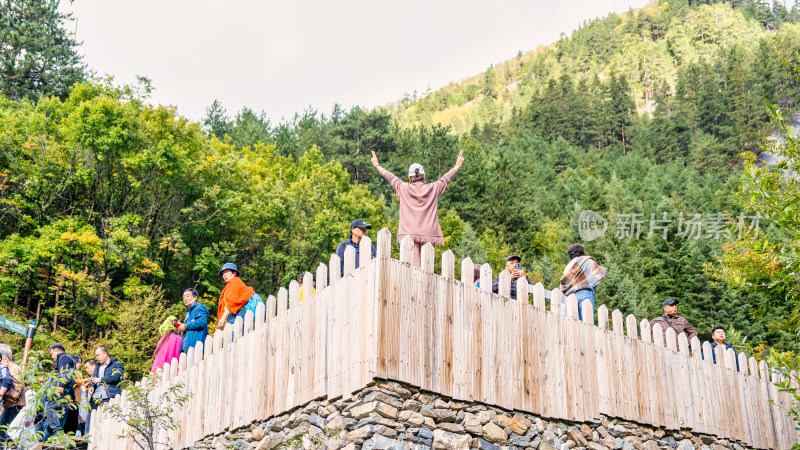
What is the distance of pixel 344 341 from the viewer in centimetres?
674

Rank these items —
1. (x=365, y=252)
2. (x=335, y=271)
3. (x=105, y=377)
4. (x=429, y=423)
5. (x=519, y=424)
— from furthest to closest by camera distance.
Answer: (x=105, y=377) < (x=519, y=424) < (x=335, y=271) < (x=365, y=252) < (x=429, y=423)

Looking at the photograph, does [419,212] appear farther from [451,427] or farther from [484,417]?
[451,427]

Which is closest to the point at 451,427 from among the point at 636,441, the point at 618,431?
the point at 618,431

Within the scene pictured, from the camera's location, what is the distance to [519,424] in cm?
732

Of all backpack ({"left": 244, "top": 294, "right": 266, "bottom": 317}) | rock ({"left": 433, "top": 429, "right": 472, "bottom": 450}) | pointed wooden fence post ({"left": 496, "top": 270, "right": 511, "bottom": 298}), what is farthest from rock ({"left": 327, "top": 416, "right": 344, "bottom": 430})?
backpack ({"left": 244, "top": 294, "right": 266, "bottom": 317})

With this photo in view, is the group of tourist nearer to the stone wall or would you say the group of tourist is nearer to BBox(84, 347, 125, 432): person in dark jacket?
BBox(84, 347, 125, 432): person in dark jacket

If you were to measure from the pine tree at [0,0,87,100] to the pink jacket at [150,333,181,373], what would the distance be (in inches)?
1131

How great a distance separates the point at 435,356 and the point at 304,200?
2988cm

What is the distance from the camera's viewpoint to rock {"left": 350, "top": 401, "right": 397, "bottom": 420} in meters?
6.21

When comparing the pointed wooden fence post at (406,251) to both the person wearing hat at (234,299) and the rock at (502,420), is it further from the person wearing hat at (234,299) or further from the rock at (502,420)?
the person wearing hat at (234,299)

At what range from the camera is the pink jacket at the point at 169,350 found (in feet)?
35.9

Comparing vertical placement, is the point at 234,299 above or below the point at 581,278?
below

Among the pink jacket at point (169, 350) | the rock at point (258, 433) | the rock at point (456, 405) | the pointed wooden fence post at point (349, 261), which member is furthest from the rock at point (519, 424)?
the pink jacket at point (169, 350)

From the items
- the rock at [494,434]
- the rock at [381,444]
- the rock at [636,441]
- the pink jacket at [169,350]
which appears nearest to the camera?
the rock at [381,444]
